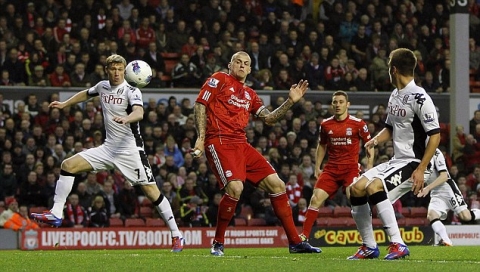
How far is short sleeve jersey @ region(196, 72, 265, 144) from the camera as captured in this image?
40.1ft

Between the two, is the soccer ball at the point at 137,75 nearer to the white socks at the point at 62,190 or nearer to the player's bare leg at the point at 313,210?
the white socks at the point at 62,190

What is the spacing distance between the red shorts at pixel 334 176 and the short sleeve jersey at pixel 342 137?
0.10 m

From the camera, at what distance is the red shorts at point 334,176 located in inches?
618

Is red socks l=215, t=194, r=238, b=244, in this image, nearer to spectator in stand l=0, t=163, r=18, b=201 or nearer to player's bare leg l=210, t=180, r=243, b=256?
player's bare leg l=210, t=180, r=243, b=256

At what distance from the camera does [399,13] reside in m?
29.5

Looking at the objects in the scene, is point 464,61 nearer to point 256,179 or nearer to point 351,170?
point 351,170

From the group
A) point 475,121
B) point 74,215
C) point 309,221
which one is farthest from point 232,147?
point 475,121

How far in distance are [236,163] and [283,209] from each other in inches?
32.3

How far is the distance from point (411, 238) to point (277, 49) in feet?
22.7

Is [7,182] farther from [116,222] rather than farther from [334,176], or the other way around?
[334,176]

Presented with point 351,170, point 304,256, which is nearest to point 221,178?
point 304,256

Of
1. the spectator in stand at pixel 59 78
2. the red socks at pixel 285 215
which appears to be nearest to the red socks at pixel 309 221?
the red socks at pixel 285 215

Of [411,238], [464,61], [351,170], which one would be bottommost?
[411,238]

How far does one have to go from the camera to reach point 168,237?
2030 cm
